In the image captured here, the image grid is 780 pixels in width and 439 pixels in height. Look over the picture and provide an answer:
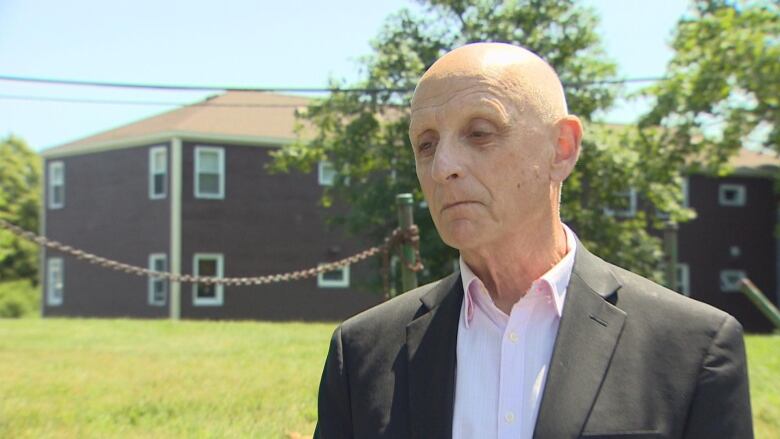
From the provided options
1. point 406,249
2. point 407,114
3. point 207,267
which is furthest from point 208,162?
point 406,249

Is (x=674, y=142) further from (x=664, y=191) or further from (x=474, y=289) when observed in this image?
(x=474, y=289)

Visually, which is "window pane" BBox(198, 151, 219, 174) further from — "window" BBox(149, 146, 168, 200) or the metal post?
the metal post

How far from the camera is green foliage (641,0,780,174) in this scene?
2220 cm

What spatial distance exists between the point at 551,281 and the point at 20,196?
62.4m

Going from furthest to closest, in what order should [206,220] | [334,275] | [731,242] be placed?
[731,242], [334,275], [206,220]

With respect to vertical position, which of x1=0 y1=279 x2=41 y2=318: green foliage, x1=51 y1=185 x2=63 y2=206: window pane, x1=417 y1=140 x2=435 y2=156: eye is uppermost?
x1=51 y1=185 x2=63 y2=206: window pane

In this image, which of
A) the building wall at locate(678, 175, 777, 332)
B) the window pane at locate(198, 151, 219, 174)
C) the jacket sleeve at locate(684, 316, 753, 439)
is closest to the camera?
the jacket sleeve at locate(684, 316, 753, 439)

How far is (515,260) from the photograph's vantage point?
2160 mm

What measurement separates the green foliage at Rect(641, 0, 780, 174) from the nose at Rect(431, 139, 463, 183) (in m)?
21.5

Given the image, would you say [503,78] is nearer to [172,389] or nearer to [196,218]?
[172,389]

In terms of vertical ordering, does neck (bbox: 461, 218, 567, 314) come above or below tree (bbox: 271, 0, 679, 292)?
below

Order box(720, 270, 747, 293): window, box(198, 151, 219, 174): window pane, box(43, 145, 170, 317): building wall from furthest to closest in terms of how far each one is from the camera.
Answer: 1. box(720, 270, 747, 293): window
2. box(43, 145, 170, 317): building wall
3. box(198, 151, 219, 174): window pane

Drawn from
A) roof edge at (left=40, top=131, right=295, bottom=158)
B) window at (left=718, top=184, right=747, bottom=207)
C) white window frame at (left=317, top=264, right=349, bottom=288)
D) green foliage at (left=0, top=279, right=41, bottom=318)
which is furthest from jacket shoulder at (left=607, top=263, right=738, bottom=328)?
green foliage at (left=0, top=279, right=41, bottom=318)

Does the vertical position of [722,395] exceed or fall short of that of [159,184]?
it falls short
